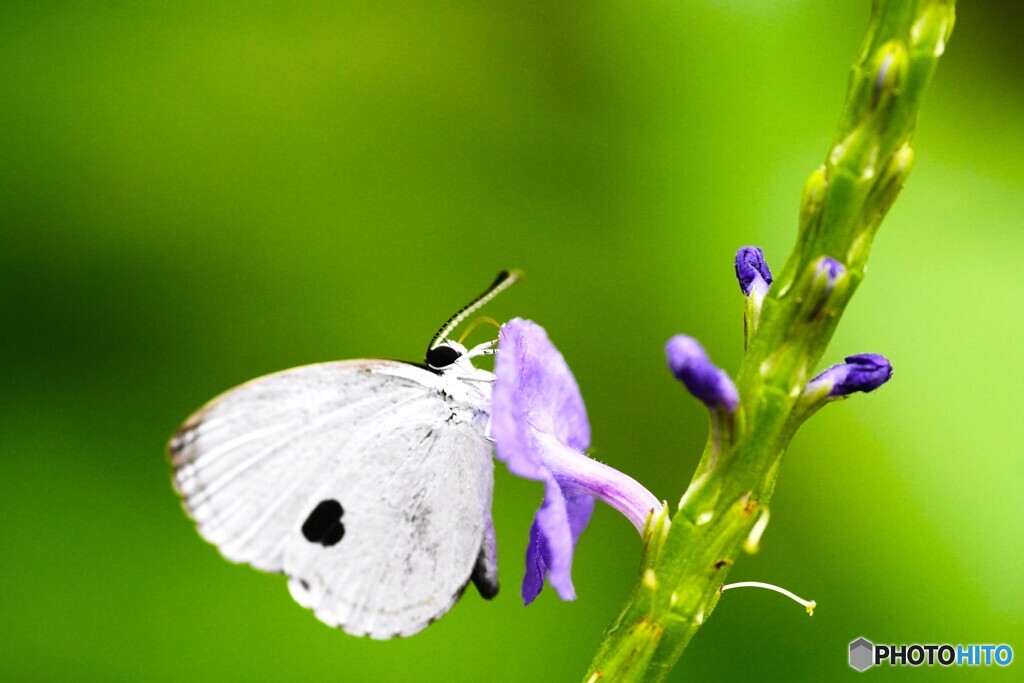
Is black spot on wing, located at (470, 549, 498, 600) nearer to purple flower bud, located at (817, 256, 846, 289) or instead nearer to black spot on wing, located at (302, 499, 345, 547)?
black spot on wing, located at (302, 499, 345, 547)

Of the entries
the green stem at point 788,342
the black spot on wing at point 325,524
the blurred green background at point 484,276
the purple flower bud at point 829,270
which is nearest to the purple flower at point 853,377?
the green stem at point 788,342

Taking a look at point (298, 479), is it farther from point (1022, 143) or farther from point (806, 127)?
point (1022, 143)

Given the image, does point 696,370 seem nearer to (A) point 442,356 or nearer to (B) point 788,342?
(B) point 788,342

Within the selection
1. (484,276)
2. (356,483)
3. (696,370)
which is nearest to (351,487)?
(356,483)

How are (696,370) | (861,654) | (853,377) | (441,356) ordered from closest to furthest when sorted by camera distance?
(696,370), (853,377), (441,356), (861,654)

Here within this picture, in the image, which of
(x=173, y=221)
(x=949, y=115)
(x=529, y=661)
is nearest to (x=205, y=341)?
(x=173, y=221)

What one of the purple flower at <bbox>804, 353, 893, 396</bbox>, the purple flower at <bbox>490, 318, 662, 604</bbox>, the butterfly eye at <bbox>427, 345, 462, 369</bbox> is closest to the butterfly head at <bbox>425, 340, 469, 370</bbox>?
the butterfly eye at <bbox>427, 345, 462, 369</bbox>
